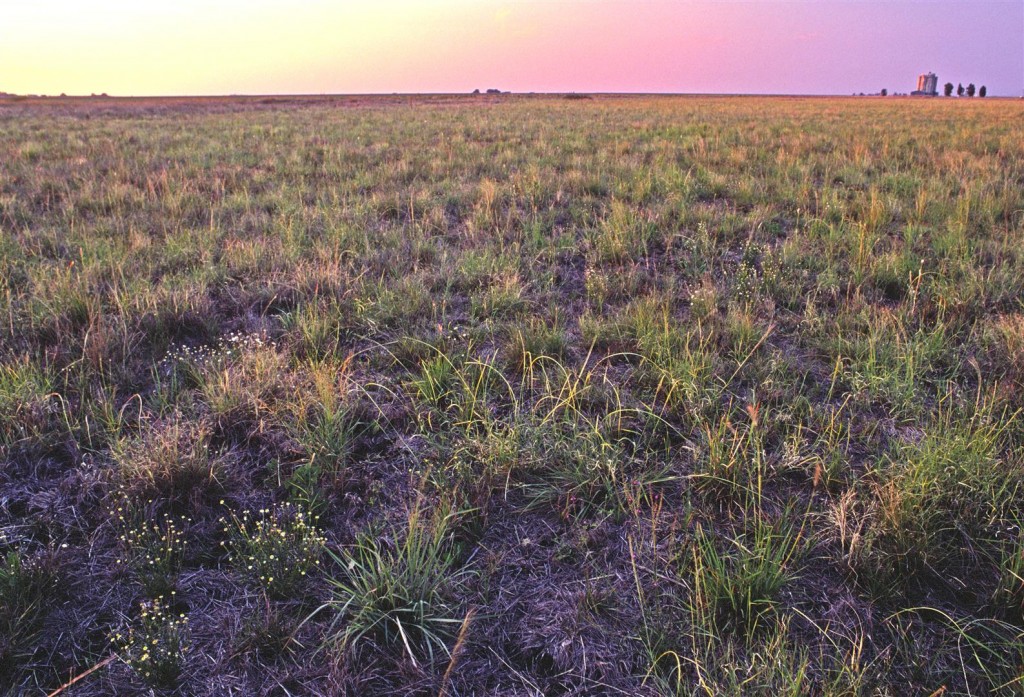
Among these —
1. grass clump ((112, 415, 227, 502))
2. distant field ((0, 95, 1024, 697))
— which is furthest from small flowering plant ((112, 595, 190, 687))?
grass clump ((112, 415, 227, 502))

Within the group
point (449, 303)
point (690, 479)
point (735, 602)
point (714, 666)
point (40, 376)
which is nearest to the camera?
point (714, 666)

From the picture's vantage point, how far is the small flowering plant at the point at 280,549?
2.01 meters

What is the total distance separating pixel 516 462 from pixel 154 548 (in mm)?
1422

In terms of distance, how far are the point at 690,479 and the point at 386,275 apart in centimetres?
323

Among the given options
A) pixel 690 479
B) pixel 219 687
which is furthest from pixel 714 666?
pixel 219 687

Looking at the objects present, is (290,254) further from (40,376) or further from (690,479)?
(690,479)

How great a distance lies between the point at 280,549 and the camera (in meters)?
2.08

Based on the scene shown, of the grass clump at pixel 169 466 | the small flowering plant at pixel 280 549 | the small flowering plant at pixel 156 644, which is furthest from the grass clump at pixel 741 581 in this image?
the grass clump at pixel 169 466

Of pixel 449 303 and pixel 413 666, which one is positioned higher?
pixel 449 303

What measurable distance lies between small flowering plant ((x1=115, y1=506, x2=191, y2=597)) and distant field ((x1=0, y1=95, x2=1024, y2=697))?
0.06ft

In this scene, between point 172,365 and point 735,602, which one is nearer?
point 735,602

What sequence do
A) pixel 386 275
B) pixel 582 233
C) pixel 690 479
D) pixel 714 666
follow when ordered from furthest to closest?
pixel 582 233, pixel 386 275, pixel 690 479, pixel 714 666

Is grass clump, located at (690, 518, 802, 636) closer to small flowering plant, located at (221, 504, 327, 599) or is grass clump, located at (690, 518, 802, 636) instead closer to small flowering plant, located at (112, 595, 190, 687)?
small flowering plant, located at (221, 504, 327, 599)

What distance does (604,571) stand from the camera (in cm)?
211
